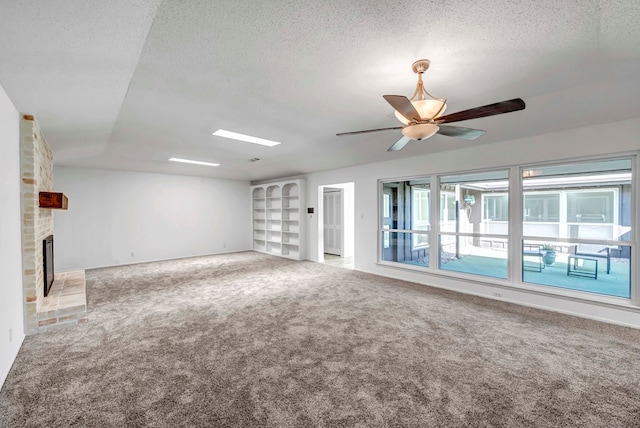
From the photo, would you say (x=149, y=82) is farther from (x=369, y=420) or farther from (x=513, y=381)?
(x=513, y=381)

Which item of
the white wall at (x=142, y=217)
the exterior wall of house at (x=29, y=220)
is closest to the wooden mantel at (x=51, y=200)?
the exterior wall of house at (x=29, y=220)

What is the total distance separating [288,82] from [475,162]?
3495 mm

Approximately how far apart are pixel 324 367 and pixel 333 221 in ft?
20.7

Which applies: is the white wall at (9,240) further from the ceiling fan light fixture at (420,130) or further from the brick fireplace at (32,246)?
the ceiling fan light fixture at (420,130)

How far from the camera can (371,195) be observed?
601 centimetres

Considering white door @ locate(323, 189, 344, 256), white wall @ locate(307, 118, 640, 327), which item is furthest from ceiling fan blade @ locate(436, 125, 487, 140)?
white door @ locate(323, 189, 344, 256)

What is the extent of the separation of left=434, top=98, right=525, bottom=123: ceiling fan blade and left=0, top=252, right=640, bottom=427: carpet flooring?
83.4 inches

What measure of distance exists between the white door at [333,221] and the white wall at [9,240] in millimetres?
6689

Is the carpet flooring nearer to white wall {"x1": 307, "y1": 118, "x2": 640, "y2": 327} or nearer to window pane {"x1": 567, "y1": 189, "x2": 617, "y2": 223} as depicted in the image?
white wall {"x1": 307, "y1": 118, "x2": 640, "y2": 327}

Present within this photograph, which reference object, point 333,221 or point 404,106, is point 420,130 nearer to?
point 404,106

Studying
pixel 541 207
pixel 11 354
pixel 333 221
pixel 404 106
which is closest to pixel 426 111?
pixel 404 106

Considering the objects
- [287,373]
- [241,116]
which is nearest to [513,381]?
[287,373]

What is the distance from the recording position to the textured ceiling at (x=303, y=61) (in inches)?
60.1

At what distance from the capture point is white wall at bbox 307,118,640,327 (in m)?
3.27
